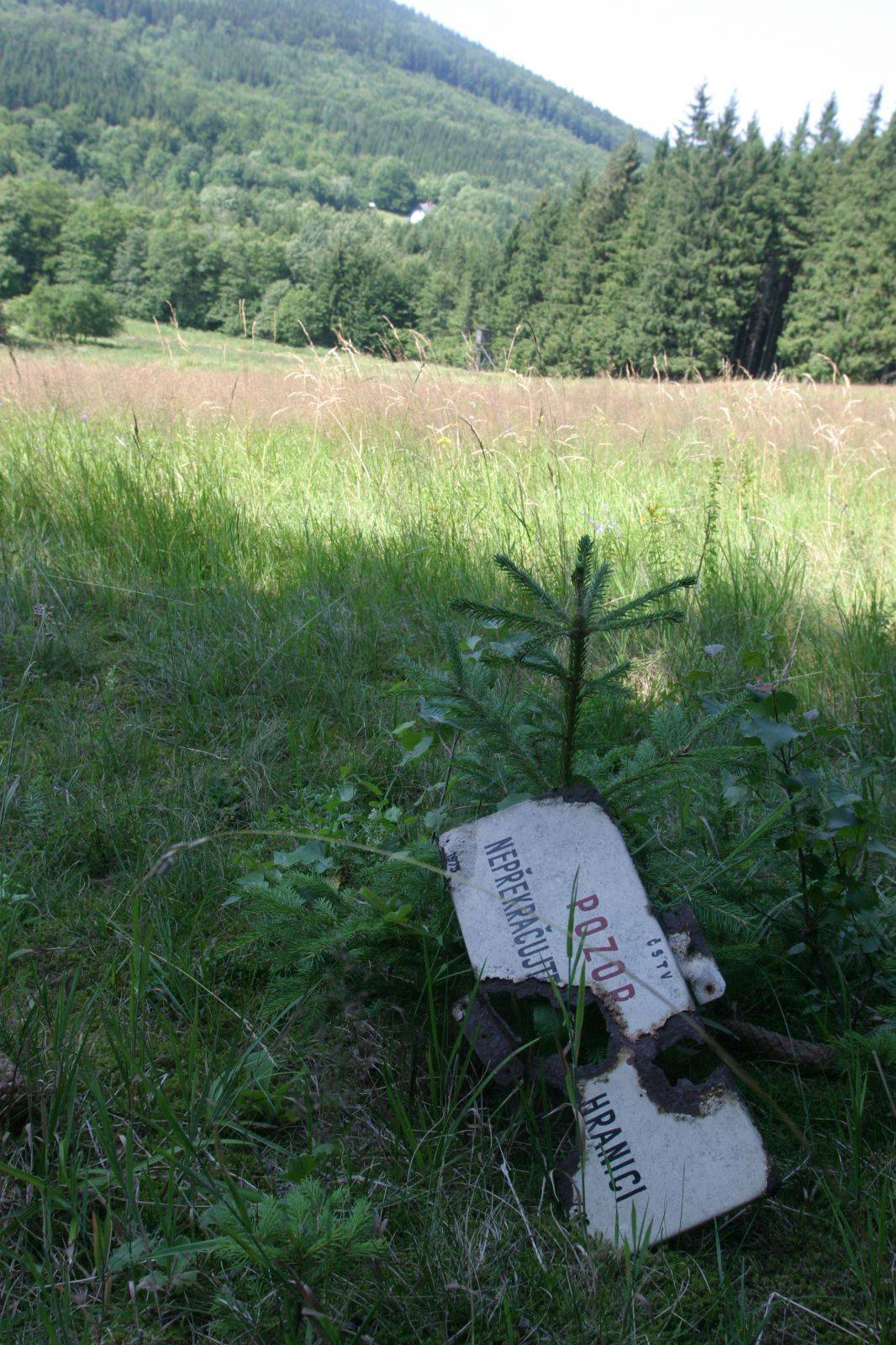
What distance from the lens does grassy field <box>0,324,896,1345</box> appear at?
3.19 ft

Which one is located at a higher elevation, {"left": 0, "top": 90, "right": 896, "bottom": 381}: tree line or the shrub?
{"left": 0, "top": 90, "right": 896, "bottom": 381}: tree line

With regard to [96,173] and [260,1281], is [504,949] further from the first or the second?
[96,173]

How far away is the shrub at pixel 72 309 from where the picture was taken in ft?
94.0

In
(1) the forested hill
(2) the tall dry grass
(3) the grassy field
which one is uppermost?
(1) the forested hill

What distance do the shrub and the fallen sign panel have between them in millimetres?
31188

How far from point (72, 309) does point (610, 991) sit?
3436 centimetres

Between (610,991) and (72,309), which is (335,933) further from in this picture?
(72,309)

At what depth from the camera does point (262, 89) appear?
147750 mm

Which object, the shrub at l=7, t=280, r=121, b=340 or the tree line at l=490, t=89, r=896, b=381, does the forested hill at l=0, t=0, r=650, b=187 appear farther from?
the shrub at l=7, t=280, r=121, b=340

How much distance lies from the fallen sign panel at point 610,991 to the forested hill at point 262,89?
93152 mm

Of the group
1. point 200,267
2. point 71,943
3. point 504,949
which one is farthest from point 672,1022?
point 200,267

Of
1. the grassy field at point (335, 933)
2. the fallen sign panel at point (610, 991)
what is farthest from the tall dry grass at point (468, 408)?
the fallen sign panel at point (610, 991)

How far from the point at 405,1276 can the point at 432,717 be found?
0.82 metres

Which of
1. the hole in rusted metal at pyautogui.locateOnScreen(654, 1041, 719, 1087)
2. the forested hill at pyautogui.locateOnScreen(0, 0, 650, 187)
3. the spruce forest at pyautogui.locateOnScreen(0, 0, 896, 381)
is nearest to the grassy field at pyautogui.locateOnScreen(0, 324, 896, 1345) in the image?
the hole in rusted metal at pyautogui.locateOnScreen(654, 1041, 719, 1087)
